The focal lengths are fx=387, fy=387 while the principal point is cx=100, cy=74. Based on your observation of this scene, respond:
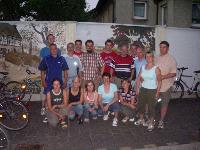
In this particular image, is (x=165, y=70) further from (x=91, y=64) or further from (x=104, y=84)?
(x=91, y=64)

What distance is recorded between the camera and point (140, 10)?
906 inches

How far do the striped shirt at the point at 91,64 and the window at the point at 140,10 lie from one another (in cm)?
1292

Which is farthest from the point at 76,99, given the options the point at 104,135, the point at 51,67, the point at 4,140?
the point at 4,140

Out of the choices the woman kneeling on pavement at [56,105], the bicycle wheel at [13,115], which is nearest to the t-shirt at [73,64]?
the woman kneeling on pavement at [56,105]

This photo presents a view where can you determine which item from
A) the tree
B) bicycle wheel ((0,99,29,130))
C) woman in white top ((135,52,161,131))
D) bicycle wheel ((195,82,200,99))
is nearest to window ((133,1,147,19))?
the tree

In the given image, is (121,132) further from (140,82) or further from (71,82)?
(71,82)

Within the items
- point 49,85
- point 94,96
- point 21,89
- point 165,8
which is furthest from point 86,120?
point 165,8

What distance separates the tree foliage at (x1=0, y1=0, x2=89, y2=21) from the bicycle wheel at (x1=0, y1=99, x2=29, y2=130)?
1677 cm

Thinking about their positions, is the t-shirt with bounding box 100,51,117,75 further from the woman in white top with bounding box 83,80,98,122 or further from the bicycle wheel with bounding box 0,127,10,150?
the bicycle wheel with bounding box 0,127,10,150

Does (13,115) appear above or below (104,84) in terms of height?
below

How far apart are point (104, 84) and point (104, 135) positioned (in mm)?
1772

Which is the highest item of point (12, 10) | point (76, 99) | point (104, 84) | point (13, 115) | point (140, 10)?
point (12, 10)

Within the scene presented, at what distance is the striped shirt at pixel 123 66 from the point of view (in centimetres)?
1027

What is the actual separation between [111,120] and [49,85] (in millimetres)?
1880
